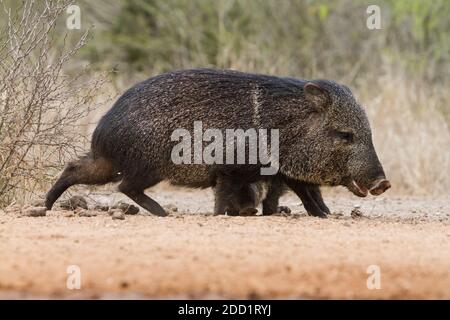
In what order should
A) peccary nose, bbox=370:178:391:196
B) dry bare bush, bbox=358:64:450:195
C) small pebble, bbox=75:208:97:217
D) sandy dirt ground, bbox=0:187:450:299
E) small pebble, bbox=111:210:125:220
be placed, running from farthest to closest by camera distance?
dry bare bush, bbox=358:64:450:195
peccary nose, bbox=370:178:391:196
small pebble, bbox=75:208:97:217
small pebble, bbox=111:210:125:220
sandy dirt ground, bbox=0:187:450:299

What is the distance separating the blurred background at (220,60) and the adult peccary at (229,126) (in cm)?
41

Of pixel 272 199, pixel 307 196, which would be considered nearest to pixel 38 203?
pixel 272 199

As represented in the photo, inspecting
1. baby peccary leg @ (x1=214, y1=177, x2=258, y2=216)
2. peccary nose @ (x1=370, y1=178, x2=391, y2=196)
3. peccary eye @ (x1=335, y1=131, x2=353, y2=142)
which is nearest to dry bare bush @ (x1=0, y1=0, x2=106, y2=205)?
baby peccary leg @ (x1=214, y1=177, x2=258, y2=216)

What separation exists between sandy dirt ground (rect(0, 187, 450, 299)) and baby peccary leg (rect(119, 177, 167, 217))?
1.30 ft

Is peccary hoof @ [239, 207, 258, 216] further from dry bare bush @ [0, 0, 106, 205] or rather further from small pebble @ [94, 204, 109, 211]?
dry bare bush @ [0, 0, 106, 205]

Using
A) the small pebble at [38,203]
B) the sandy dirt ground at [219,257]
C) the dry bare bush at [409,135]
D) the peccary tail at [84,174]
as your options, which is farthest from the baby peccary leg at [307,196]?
the dry bare bush at [409,135]

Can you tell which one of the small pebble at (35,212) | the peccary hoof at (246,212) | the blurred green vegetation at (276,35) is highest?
the blurred green vegetation at (276,35)

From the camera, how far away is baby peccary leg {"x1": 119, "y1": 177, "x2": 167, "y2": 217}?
7844mm

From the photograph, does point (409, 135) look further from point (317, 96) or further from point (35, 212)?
point (35, 212)

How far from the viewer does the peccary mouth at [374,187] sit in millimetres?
7750

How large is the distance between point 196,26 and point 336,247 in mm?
11581

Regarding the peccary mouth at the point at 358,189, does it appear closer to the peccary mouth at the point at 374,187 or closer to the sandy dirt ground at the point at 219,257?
the peccary mouth at the point at 374,187

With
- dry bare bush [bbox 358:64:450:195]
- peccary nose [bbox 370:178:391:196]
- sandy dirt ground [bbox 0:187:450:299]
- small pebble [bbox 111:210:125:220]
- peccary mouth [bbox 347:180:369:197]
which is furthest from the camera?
dry bare bush [bbox 358:64:450:195]

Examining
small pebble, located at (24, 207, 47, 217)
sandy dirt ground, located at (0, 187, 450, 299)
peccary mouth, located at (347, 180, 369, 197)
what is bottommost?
sandy dirt ground, located at (0, 187, 450, 299)
